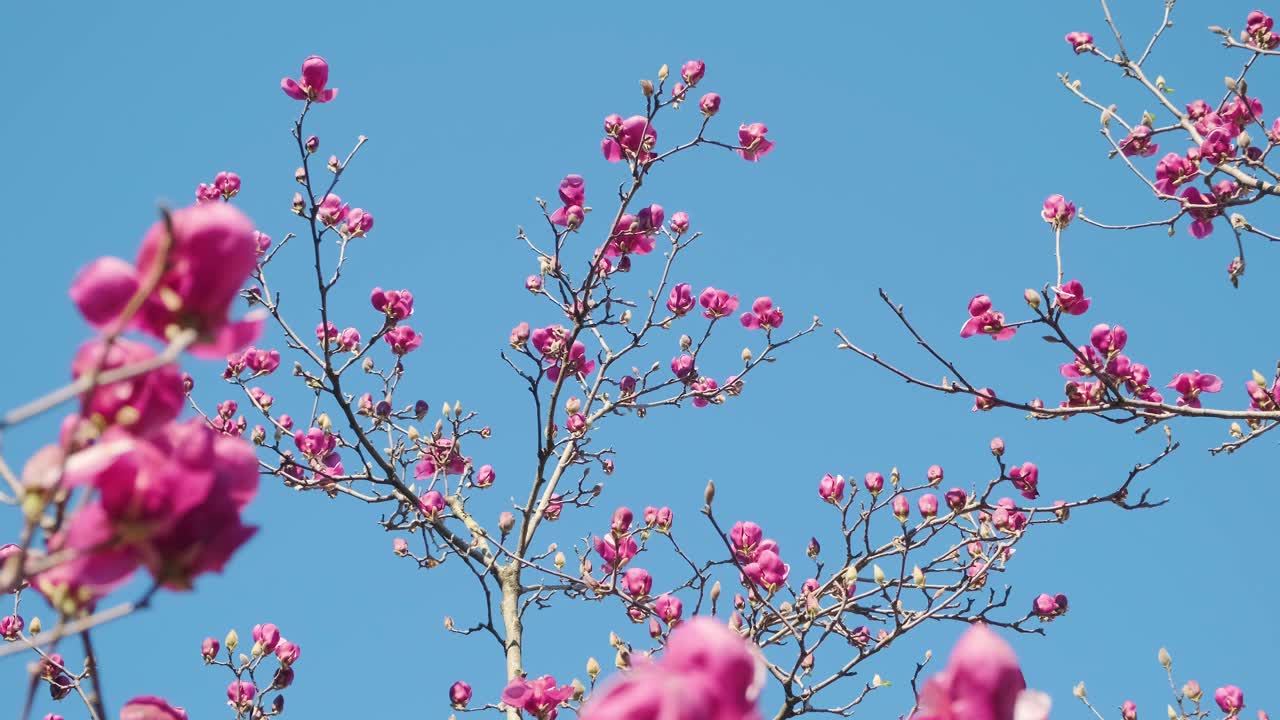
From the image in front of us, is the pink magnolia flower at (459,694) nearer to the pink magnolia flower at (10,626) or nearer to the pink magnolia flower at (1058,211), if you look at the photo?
the pink magnolia flower at (10,626)

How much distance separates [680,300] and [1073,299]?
6.79 ft

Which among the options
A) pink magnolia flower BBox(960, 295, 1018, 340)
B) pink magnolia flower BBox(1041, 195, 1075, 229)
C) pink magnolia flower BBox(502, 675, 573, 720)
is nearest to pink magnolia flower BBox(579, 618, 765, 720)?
pink magnolia flower BBox(502, 675, 573, 720)

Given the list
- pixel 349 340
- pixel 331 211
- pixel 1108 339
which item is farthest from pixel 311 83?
pixel 1108 339

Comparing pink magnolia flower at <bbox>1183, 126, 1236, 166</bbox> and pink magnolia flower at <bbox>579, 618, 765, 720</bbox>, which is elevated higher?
pink magnolia flower at <bbox>1183, 126, 1236, 166</bbox>

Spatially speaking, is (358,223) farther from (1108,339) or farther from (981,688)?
(981,688)

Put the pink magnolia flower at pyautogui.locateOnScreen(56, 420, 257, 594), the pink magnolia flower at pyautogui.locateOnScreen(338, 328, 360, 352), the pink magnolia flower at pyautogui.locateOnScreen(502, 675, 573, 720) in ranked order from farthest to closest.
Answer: the pink magnolia flower at pyautogui.locateOnScreen(338, 328, 360, 352) < the pink magnolia flower at pyautogui.locateOnScreen(502, 675, 573, 720) < the pink magnolia flower at pyautogui.locateOnScreen(56, 420, 257, 594)

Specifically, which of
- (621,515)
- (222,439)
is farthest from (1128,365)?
(222,439)

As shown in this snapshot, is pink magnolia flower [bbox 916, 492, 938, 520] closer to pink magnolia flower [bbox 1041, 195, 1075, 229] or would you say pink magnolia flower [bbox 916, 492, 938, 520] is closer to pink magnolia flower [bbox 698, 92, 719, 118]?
pink magnolia flower [bbox 1041, 195, 1075, 229]

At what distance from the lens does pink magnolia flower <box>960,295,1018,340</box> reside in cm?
349

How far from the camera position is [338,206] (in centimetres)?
442

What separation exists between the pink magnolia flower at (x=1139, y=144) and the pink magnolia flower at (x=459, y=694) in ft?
→ 12.1

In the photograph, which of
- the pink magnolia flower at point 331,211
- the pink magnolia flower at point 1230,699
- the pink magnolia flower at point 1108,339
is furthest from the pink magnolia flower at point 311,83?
the pink magnolia flower at point 1230,699

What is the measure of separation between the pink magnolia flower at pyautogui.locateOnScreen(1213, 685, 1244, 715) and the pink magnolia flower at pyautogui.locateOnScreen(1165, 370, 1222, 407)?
1.85 meters

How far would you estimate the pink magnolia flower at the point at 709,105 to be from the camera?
14.5 ft
